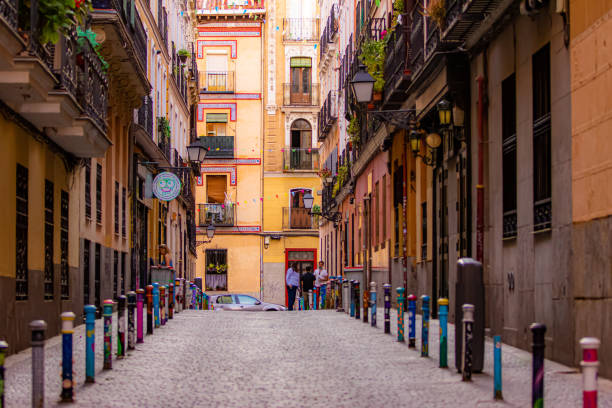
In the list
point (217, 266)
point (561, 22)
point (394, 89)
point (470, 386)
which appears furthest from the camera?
point (217, 266)

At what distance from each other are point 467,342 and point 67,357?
3.91m

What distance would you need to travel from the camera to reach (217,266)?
57906 millimetres

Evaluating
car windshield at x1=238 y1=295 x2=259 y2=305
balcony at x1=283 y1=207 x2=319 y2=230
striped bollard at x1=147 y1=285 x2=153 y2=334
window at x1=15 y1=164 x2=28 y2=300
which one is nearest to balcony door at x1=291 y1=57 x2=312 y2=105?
balcony at x1=283 y1=207 x2=319 y2=230

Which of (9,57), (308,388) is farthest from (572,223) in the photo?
(9,57)

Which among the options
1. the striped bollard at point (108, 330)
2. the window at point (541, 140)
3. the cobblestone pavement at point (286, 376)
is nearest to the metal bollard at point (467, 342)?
the cobblestone pavement at point (286, 376)

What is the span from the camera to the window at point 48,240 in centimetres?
1784

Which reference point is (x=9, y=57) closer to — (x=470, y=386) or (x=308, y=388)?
(x=308, y=388)

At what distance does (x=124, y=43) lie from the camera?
901 inches

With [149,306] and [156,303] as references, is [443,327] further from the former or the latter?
[156,303]

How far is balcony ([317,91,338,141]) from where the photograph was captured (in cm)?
4744

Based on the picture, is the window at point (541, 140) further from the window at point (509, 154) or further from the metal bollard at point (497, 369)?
the metal bollard at point (497, 369)

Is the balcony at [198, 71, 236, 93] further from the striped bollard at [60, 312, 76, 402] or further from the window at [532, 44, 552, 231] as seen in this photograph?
the striped bollard at [60, 312, 76, 402]

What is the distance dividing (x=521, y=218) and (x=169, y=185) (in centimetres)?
1628

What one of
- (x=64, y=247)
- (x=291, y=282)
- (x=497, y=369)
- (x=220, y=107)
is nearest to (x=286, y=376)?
(x=497, y=369)
